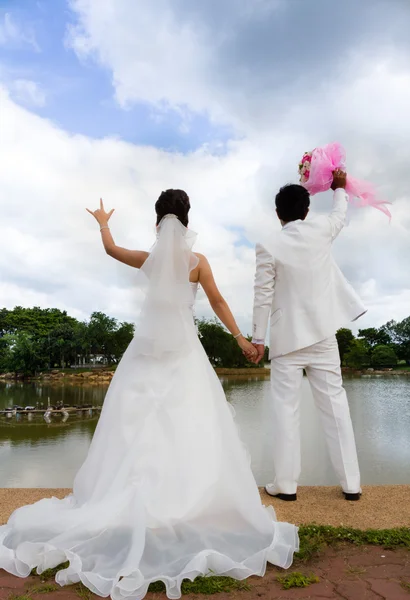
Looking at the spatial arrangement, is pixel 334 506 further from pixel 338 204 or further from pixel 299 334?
pixel 338 204

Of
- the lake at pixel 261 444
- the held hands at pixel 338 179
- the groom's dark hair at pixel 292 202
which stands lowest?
the lake at pixel 261 444

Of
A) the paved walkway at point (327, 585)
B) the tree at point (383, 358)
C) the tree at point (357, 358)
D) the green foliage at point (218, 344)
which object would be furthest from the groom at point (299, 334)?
the tree at point (383, 358)

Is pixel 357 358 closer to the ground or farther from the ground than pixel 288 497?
farther from the ground

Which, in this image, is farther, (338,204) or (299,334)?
(338,204)

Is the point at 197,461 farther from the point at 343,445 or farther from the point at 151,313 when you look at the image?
the point at 343,445

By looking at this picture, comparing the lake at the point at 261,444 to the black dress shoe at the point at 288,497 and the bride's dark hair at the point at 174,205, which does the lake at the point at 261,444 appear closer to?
the black dress shoe at the point at 288,497

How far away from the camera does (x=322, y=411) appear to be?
3.44m

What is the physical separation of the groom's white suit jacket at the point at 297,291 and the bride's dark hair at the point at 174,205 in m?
0.65

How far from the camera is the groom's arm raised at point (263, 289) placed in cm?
340

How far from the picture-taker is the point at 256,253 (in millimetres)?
3477

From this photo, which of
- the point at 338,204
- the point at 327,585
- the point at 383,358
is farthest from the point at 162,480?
the point at 383,358

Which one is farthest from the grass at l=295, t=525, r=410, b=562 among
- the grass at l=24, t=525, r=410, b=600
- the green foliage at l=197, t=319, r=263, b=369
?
the green foliage at l=197, t=319, r=263, b=369

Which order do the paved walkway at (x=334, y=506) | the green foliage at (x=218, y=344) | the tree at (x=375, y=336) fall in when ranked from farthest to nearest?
the tree at (x=375, y=336) → the green foliage at (x=218, y=344) → the paved walkway at (x=334, y=506)

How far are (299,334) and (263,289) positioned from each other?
0.39m
